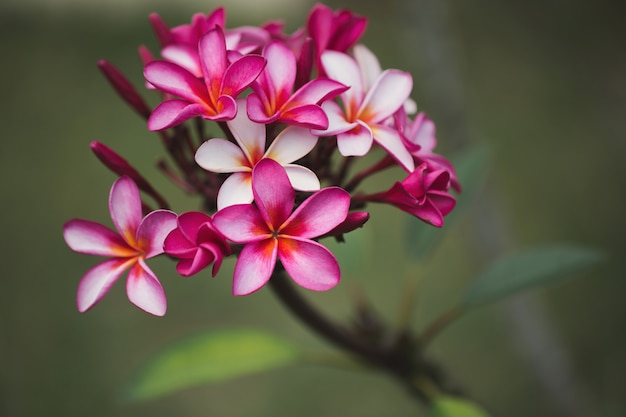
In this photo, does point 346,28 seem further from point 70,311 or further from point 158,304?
point 70,311

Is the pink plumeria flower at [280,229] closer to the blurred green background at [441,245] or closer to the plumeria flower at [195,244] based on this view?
the plumeria flower at [195,244]

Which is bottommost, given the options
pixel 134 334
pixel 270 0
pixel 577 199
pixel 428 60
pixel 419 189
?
pixel 577 199

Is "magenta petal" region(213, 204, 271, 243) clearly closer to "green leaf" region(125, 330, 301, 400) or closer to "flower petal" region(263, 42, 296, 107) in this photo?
"flower petal" region(263, 42, 296, 107)

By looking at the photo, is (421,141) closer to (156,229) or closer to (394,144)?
(394,144)

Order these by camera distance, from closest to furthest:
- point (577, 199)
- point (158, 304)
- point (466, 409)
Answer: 1. point (158, 304)
2. point (466, 409)
3. point (577, 199)

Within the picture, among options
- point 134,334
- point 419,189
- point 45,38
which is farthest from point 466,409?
Answer: point 45,38
